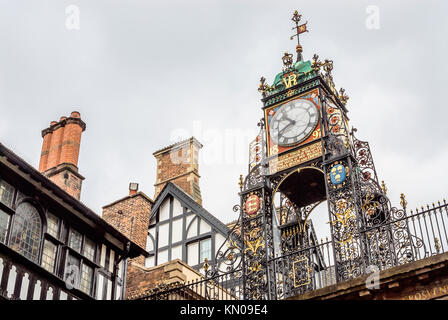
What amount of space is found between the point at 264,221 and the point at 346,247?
2.29 metres

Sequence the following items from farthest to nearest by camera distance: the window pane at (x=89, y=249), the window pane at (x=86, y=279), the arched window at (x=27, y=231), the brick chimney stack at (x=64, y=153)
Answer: the brick chimney stack at (x=64, y=153) → the window pane at (x=89, y=249) → the window pane at (x=86, y=279) → the arched window at (x=27, y=231)

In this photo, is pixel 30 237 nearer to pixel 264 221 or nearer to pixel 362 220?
pixel 264 221

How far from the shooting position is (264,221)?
15.9 metres

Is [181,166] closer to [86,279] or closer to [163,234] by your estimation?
[163,234]

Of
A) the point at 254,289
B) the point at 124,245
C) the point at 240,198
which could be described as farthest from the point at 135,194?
the point at 254,289

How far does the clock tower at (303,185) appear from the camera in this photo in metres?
14.7

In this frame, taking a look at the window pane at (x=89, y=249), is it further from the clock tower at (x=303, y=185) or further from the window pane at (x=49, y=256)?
the clock tower at (x=303, y=185)

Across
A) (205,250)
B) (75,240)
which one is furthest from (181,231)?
(75,240)

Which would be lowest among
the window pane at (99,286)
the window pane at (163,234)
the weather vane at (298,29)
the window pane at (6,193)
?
the window pane at (99,286)

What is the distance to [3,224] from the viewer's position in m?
14.5

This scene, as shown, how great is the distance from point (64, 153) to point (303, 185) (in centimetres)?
786

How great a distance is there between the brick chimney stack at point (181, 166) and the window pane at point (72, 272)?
12.1 metres

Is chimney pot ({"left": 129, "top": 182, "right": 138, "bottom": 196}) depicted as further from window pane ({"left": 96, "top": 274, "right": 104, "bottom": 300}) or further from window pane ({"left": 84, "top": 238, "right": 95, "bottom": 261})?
window pane ({"left": 96, "top": 274, "right": 104, "bottom": 300})

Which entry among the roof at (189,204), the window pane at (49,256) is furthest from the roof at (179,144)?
the window pane at (49,256)
